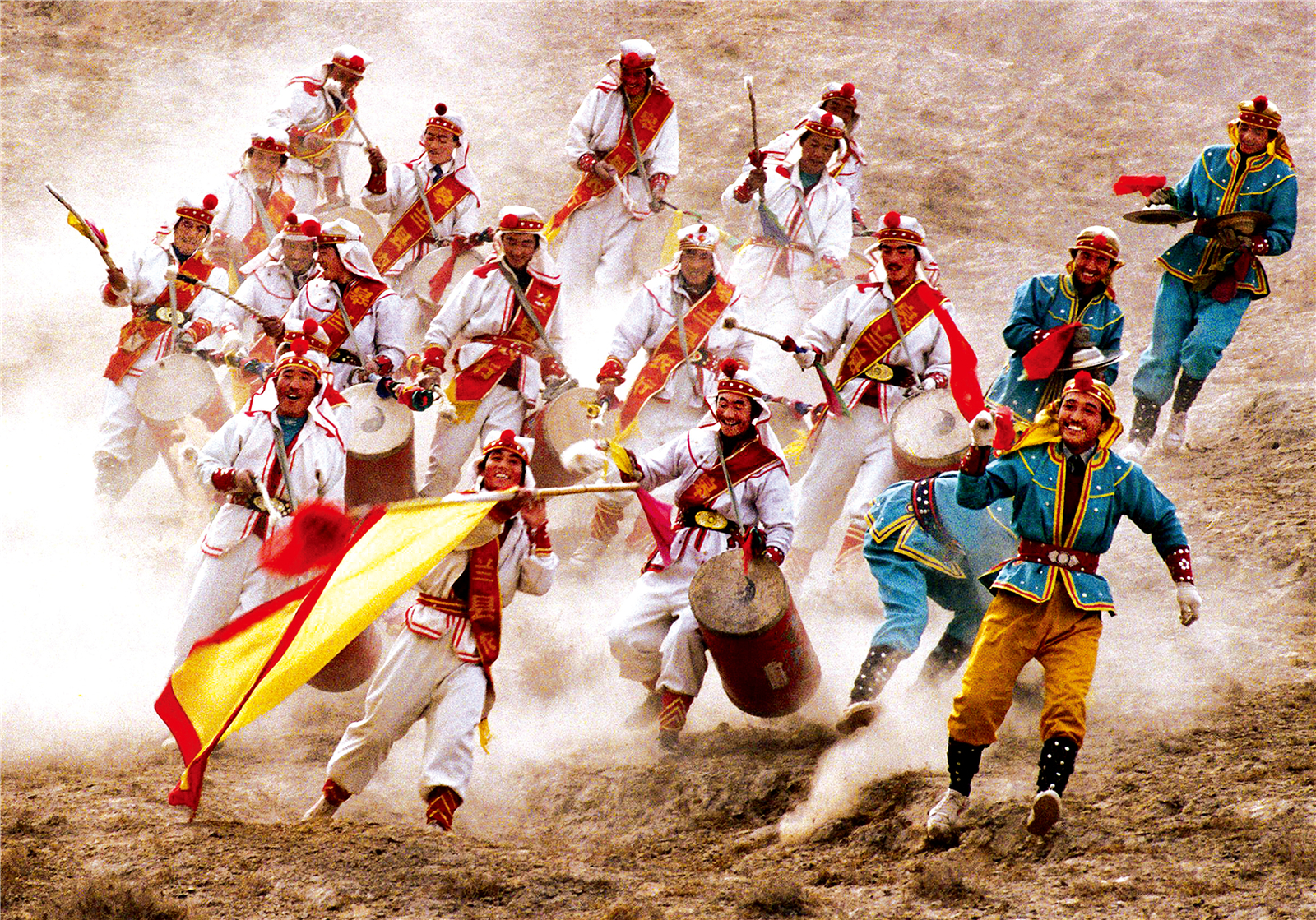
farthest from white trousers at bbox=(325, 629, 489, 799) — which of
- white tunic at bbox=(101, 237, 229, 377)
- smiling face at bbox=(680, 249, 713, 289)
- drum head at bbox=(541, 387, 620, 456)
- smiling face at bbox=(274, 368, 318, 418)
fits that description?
white tunic at bbox=(101, 237, 229, 377)

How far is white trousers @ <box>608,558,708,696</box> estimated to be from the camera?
7.03 metres

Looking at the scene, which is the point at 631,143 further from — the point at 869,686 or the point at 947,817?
the point at 947,817

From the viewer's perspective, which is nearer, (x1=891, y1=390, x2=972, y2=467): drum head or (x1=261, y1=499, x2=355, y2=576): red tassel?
(x1=261, y1=499, x2=355, y2=576): red tassel

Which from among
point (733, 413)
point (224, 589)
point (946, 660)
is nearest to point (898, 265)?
point (733, 413)

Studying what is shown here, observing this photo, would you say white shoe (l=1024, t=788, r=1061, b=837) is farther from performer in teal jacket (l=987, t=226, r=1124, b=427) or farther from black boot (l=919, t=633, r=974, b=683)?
performer in teal jacket (l=987, t=226, r=1124, b=427)

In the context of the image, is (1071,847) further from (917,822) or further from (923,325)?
(923,325)

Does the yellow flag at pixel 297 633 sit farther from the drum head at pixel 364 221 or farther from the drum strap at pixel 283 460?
the drum head at pixel 364 221

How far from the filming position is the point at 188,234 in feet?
31.4

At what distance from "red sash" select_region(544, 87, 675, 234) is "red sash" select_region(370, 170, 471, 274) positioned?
0.90 m

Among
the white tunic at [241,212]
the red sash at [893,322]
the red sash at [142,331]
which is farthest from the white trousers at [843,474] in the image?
the white tunic at [241,212]

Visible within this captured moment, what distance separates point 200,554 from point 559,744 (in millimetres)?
1986

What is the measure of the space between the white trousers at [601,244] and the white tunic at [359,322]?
89.0 inches

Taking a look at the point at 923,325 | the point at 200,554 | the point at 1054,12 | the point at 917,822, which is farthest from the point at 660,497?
the point at 1054,12

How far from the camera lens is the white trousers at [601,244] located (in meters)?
11.1
